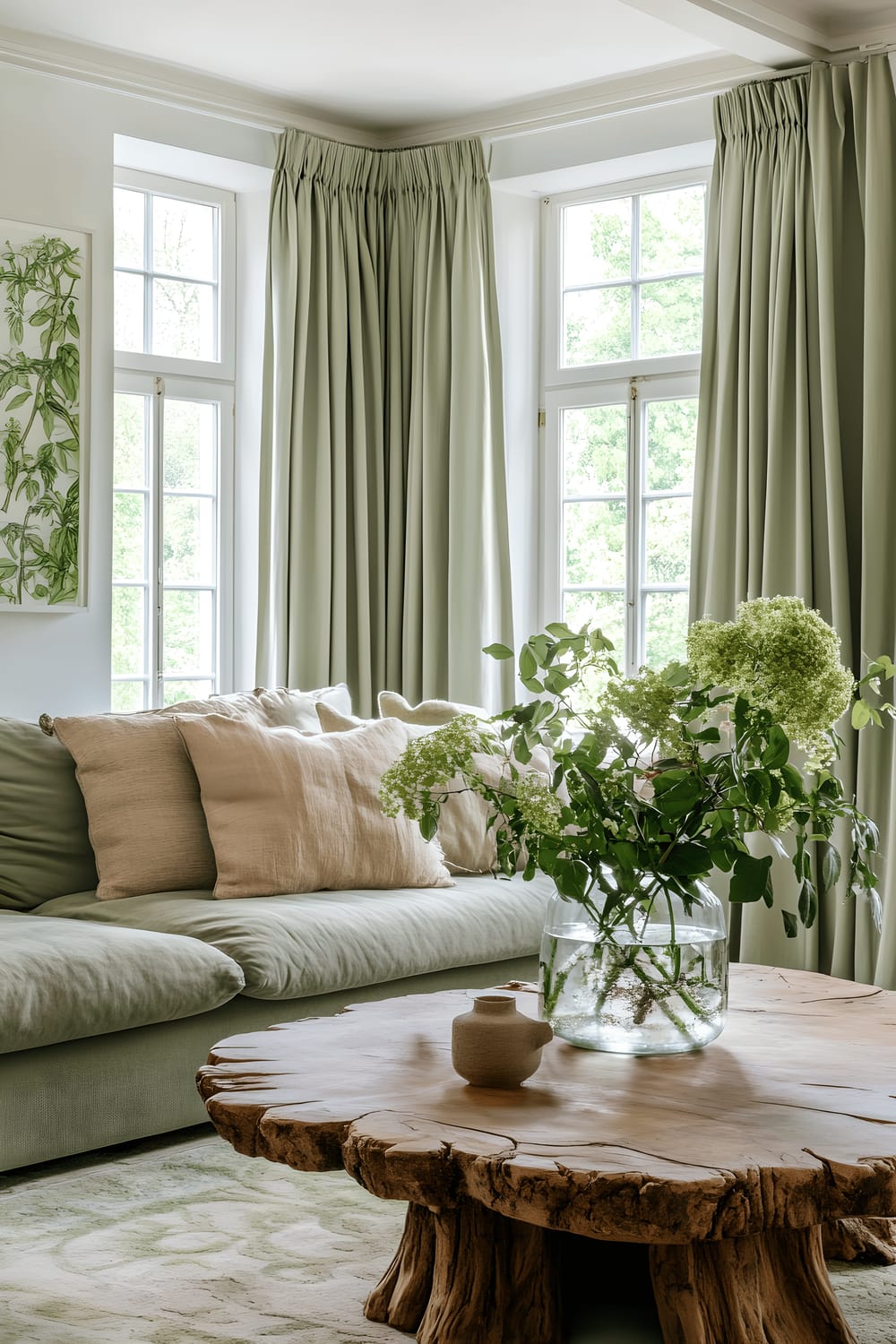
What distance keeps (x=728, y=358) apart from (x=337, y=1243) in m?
2.88

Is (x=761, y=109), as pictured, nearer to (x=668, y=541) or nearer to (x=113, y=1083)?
(x=668, y=541)

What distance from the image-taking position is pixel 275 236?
4961 mm

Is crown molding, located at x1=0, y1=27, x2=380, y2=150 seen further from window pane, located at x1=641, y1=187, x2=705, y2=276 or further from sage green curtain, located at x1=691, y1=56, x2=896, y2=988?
sage green curtain, located at x1=691, y1=56, x2=896, y2=988

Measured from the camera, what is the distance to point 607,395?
5.17 meters

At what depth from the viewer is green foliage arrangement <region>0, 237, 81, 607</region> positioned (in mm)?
4316

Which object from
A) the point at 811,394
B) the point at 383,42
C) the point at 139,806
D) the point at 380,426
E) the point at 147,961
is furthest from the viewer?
the point at 380,426

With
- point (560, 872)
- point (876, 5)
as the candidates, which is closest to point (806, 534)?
point (876, 5)

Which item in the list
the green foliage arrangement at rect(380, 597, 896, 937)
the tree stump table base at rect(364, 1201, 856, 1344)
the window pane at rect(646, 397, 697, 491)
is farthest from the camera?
the window pane at rect(646, 397, 697, 491)

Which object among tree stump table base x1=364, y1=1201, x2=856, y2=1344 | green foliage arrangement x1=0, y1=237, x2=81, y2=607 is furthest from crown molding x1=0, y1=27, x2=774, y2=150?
tree stump table base x1=364, y1=1201, x2=856, y2=1344

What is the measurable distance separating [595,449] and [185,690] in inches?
64.3

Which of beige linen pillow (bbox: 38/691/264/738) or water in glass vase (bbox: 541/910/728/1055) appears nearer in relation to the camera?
water in glass vase (bbox: 541/910/728/1055)

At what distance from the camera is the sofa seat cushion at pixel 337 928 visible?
3.19 metres

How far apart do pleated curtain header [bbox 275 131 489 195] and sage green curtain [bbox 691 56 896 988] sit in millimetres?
1004

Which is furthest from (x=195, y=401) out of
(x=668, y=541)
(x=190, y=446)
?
(x=668, y=541)
